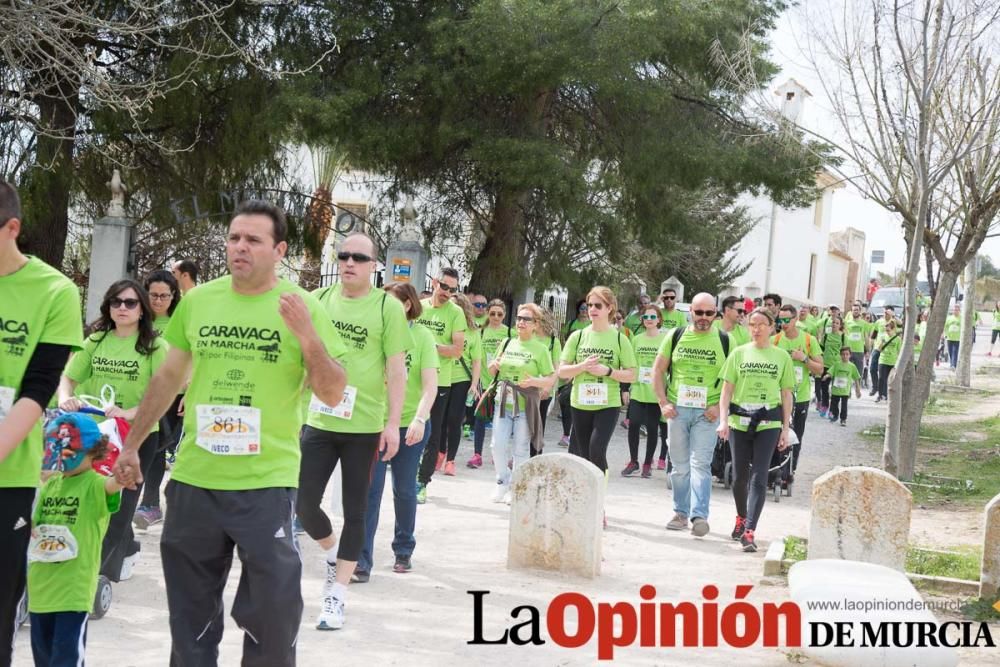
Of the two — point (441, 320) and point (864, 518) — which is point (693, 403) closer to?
point (864, 518)

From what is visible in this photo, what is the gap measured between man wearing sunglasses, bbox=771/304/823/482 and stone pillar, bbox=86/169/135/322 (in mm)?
8833

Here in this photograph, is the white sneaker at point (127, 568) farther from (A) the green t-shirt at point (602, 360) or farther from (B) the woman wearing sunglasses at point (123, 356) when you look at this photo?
(A) the green t-shirt at point (602, 360)

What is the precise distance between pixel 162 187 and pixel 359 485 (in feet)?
40.3

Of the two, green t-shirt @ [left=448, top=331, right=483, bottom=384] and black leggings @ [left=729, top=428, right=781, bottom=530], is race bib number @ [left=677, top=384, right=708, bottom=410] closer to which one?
black leggings @ [left=729, top=428, right=781, bottom=530]

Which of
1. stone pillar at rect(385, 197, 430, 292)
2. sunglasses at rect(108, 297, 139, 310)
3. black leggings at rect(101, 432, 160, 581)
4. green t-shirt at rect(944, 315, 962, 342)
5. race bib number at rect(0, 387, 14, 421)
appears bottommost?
black leggings at rect(101, 432, 160, 581)

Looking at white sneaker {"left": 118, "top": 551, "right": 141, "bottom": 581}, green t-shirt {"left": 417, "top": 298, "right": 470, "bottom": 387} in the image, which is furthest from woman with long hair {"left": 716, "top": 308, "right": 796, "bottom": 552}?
white sneaker {"left": 118, "top": 551, "right": 141, "bottom": 581}

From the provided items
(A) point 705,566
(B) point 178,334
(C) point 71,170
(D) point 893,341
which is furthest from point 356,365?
(D) point 893,341

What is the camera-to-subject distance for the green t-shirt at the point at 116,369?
21.7 ft

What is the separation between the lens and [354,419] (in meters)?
6.19

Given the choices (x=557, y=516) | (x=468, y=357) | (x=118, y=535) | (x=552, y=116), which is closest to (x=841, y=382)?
(x=552, y=116)

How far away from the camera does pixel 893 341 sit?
2306 centimetres

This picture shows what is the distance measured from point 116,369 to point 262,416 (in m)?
2.79

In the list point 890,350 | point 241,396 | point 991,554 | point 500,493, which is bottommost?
point 500,493

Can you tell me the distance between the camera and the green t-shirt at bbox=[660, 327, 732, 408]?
388 inches
